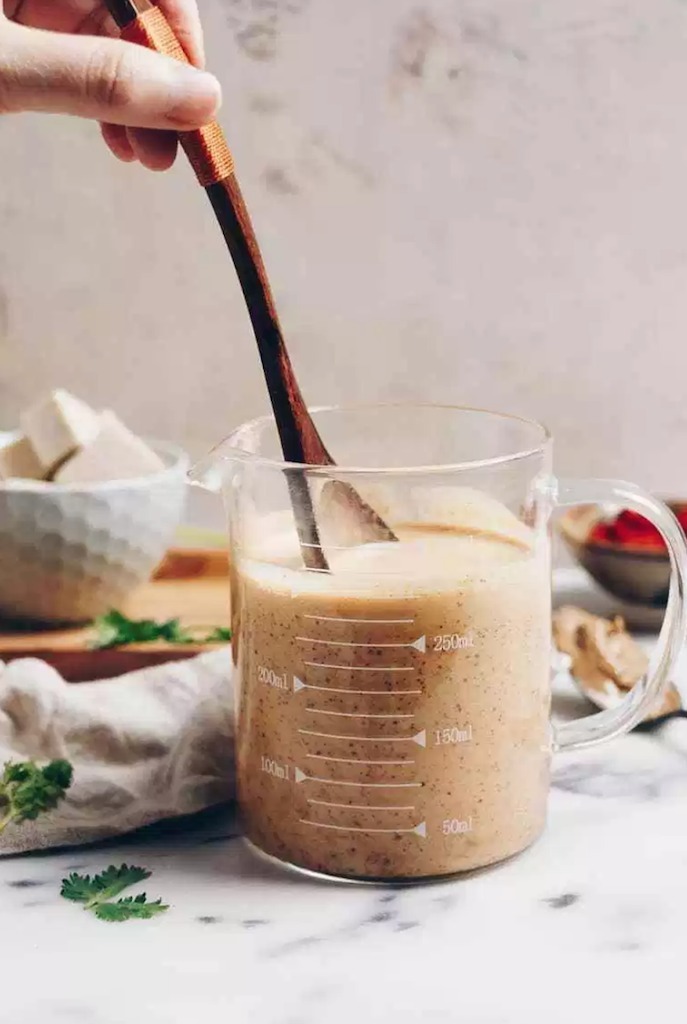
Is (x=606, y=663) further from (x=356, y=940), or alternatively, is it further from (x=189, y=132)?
(x=189, y=132)

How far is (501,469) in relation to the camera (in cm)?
64

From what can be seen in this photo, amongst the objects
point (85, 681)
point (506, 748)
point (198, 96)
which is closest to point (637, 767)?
point (506, 748)

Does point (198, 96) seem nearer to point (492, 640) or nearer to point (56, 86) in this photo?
point (56, 86)

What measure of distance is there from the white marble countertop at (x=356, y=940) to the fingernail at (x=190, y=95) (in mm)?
392

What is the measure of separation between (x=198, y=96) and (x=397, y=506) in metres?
0.23

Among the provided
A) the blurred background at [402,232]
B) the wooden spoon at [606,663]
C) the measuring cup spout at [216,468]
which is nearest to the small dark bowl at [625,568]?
the wooden spoon at [606,663]

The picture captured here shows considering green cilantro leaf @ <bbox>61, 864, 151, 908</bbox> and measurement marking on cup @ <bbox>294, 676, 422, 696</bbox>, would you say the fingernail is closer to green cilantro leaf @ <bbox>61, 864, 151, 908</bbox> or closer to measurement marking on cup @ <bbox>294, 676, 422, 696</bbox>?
measurement marking on cup @ <bbox>294, 676, 422, 696</bbox>

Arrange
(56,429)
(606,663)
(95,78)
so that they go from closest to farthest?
(95,78) → (606,663) → (56,429)

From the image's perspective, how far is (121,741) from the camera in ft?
2.51

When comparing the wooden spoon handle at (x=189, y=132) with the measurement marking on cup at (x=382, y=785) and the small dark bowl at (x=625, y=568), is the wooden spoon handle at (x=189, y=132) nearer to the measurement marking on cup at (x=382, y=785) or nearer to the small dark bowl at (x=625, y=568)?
the measurement marking on cup at (x=382, y=785)

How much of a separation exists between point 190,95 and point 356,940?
0.41 metres

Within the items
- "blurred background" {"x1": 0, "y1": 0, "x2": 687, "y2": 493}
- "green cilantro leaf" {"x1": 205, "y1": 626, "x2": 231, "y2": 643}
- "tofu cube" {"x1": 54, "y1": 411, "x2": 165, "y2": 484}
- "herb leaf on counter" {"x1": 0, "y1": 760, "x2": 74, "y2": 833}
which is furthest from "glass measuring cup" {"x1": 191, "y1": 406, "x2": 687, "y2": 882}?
"blurred background" {"x1": 0, "y1": 0, "x2": 687, "y2": 493}

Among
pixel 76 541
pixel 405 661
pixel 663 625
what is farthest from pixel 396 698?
pixel 76 541

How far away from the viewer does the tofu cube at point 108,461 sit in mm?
996
